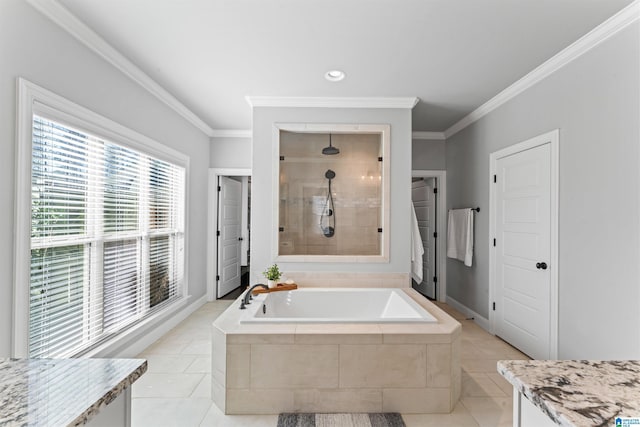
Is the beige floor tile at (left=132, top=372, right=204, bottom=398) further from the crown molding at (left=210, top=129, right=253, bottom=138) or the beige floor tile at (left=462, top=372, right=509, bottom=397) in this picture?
the crown molding at (left=210, top=129, right=253, bottom=138)

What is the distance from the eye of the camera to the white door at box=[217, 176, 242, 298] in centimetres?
463

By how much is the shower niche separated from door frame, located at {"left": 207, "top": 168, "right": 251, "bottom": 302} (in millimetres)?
1392

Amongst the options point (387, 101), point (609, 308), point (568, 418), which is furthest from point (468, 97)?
point (568, 418)

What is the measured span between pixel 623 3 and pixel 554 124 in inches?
33.7

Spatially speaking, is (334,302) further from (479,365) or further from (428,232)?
(428,232)

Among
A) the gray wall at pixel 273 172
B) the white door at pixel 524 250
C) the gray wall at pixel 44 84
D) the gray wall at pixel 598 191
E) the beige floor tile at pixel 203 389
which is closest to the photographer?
the gray wall at pixel 44 84

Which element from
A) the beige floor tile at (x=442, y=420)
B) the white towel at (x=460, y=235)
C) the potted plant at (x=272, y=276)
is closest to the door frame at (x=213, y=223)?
the potted plant at (x=272, y=276)

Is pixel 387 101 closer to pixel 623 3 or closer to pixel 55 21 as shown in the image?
pixel 623 3

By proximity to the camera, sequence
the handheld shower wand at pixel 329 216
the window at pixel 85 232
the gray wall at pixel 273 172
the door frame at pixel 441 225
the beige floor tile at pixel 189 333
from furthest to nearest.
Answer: the door frame at pixel 441 225, the handheld shower wand at pixel 329 216, the gray wall at pixel 273 172, the beige floor tile at pixel 189 333, the window at pixel 85 232

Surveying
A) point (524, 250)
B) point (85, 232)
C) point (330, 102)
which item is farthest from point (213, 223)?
point (524, 250)

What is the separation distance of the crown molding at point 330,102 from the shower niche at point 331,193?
0.74ft

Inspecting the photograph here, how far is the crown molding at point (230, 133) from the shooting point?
452cm

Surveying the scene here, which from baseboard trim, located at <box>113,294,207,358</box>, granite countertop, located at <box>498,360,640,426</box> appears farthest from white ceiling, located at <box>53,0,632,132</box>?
baseboard trim, located at <box>113,294,207,358</box>

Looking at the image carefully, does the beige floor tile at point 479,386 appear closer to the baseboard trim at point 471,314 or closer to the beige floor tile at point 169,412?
the baseboard trim at point 471,314
